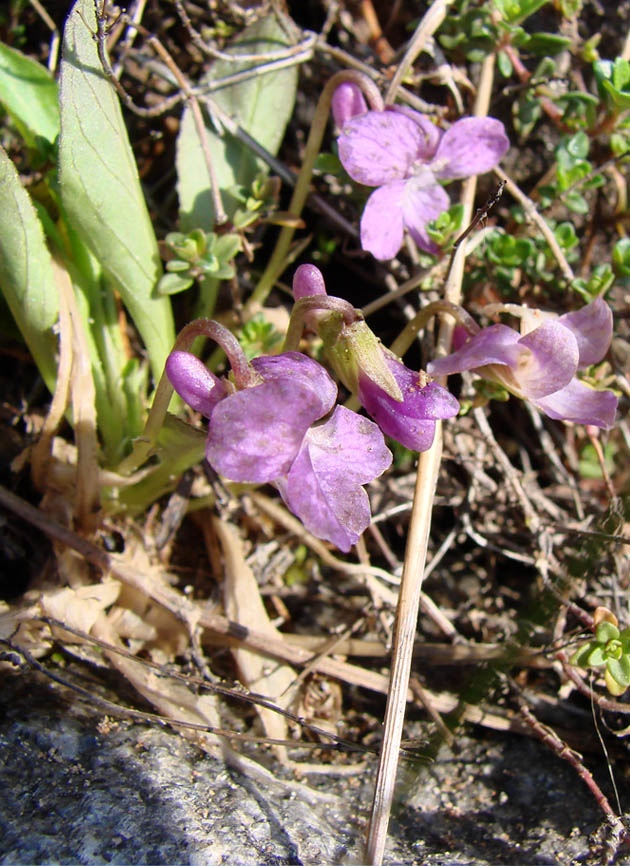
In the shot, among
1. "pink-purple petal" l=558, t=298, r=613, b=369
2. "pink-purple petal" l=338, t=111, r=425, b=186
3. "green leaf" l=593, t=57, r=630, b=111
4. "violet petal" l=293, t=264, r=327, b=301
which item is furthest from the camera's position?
"green leaf" l=593, t=57, r=630, b=111

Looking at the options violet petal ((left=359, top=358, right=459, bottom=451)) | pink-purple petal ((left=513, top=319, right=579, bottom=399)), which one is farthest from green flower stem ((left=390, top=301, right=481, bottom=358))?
violet petal ((left=359, top=358, right=459, bottom=451))

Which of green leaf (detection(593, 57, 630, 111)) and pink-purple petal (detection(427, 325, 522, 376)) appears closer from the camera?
pink-purple petal (detection(427, 325, 522, 376))

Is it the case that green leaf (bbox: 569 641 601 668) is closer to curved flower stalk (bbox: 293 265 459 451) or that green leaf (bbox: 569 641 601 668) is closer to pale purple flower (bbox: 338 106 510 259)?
curved flower stalk (bbox: 293 265 459 451)

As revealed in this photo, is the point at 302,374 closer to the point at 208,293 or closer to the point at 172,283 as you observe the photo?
the point at 172,283

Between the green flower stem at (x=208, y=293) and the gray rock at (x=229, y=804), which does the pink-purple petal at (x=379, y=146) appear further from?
the gray rock at (x=229, y=804)

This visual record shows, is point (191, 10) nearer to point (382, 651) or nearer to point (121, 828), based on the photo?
point (382, 651)
